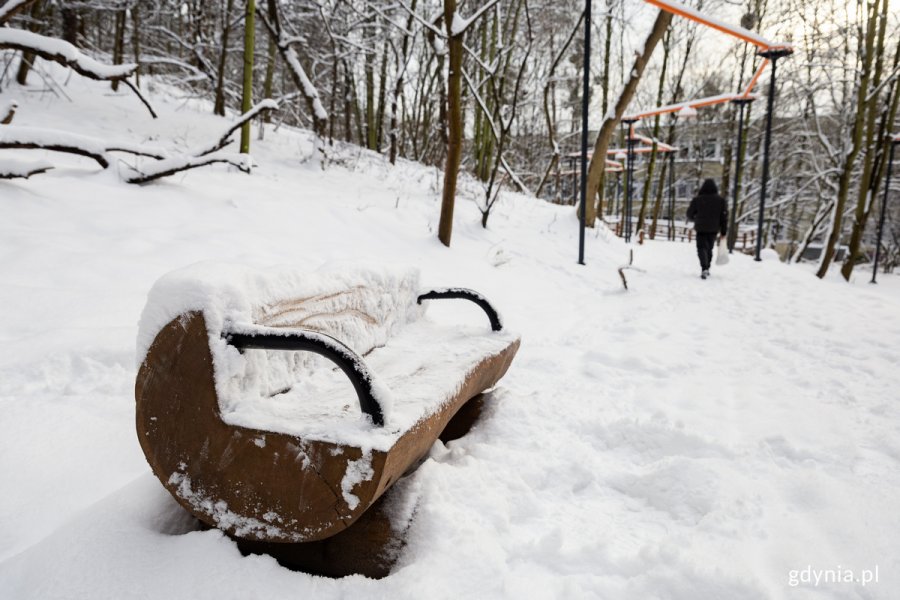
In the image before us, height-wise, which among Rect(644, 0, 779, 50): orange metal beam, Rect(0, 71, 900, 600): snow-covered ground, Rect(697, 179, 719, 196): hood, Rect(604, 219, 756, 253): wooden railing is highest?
Rect(644, 0, 779, 50): orange metal beam

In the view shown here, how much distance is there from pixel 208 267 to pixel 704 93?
2754 cm

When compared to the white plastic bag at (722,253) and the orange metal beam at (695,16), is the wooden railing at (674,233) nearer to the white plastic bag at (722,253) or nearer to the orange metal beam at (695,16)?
the white plastic bag at (722,253)

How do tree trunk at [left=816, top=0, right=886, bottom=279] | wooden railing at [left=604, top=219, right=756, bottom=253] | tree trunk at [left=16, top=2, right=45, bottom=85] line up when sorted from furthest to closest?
wooden railing at [left=604, top=219, right=756, bottom=253] → tree trunk at [left=816, top=0, right=886, bottom=279] → tree trunk at [left=16, top=2, right=45, bottom=85]

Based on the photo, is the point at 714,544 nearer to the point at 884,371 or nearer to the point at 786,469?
the point at 786,469

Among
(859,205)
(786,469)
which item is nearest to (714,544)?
(786,469)

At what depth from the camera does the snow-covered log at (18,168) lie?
357cm

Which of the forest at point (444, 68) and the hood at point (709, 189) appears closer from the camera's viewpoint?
the forest at point (444, 68)

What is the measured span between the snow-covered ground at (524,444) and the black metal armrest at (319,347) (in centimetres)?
48

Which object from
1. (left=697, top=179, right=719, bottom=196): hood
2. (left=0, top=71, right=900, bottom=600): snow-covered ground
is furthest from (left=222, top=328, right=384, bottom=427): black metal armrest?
(left=697, top=179, right=719, bottom=196): hood

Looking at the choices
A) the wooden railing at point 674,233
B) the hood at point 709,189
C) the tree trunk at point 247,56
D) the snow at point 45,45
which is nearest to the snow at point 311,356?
the snow at point 45,45

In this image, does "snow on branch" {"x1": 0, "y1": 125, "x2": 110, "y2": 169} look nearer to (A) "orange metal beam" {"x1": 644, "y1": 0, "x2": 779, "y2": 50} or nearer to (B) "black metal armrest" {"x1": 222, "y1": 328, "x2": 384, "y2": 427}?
(B) "black metal armrest" {"x1": 222, "y1": 328, "x2": 384, "y2": 427}

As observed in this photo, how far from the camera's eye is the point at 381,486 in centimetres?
120

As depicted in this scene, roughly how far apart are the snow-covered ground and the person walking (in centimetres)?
298

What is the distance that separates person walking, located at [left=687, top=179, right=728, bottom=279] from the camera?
805cm
